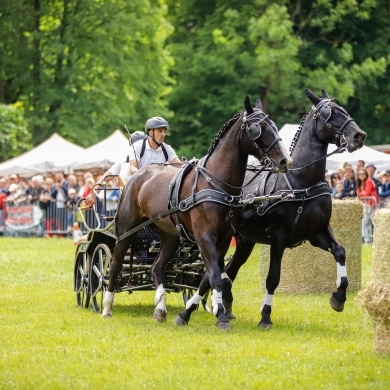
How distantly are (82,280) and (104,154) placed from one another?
1882 cm

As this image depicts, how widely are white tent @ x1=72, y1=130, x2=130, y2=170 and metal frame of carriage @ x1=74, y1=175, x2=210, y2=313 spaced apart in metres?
18.5

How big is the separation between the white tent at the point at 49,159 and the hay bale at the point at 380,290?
24819 millimetres

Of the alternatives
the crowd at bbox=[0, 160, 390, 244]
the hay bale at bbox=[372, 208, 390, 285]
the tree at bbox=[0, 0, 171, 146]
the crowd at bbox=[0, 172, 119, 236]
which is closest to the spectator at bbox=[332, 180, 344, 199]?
the crowd at bbox=[0, 160, 390, 244]

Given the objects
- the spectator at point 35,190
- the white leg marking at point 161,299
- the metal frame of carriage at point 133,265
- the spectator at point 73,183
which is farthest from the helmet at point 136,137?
the spectator at point 35,190

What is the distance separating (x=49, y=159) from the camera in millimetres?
34000

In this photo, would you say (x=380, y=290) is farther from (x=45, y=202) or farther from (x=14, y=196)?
(x=14, y=196)

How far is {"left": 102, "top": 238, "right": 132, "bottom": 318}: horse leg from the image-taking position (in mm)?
12805

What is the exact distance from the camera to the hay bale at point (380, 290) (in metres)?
8.96

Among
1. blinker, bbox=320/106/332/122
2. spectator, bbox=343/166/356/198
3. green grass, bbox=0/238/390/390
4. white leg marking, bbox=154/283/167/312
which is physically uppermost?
blinker, bbox=320/106/332/122

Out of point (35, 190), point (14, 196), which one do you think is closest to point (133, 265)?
point (14, 196)

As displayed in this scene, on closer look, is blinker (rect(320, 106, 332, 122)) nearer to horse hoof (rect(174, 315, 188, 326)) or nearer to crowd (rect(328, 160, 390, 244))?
horse hoof (rect(174, 315, 188, 326))

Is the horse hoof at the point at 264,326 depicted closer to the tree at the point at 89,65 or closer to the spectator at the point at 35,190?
Answer: the spectator at the point at 35,190

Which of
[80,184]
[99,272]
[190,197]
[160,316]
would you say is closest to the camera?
[190,197]

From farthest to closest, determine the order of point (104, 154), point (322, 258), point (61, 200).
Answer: point (104, 154) < point (61, 200) < point (322, 258)
